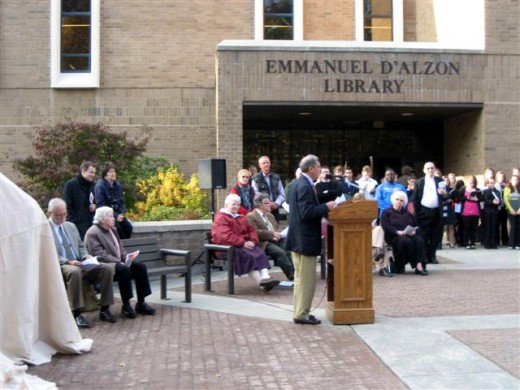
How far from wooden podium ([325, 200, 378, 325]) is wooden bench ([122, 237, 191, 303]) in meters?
2.46

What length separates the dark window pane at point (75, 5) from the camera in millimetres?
22156

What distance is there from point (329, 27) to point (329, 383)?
18.0 m

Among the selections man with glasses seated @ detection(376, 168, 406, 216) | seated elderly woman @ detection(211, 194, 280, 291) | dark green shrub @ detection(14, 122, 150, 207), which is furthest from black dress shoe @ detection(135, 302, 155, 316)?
dark green shrub @ detection(14, 122, 150, 207)

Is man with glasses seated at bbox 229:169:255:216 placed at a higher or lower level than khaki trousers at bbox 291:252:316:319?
higher

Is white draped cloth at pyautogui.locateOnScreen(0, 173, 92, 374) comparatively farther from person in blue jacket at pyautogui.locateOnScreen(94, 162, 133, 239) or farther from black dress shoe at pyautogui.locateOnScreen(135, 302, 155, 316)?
person in blue jacket at pyautogui.locateOnScreen(94, 162, 133, 239)

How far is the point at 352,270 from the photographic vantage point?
841cm

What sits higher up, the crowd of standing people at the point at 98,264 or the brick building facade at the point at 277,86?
the brick building facade at the point at 277,86

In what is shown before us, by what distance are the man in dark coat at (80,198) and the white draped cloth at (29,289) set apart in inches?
133

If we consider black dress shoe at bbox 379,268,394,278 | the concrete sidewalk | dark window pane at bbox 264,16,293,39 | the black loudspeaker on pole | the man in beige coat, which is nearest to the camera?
the concrete sidewalk

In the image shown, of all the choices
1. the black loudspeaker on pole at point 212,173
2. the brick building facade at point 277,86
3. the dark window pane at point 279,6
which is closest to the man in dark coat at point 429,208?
the black loudspeaker on pole at point 212,173

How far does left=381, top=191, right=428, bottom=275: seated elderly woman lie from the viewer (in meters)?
12.3

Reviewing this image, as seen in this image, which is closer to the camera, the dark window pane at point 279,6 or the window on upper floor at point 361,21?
the window on upper floor at point 361,21

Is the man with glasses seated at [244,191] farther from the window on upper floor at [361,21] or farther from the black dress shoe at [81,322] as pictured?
the window on upper floor at [361,21]

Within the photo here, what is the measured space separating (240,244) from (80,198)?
250 cm
